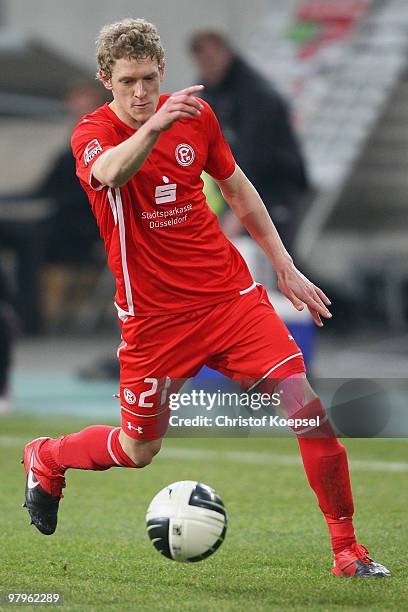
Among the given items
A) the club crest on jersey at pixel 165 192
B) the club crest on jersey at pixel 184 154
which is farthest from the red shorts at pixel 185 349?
the club crest on jersey at pixel 184 154

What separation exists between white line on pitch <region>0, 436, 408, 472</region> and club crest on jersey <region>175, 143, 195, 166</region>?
355 cm

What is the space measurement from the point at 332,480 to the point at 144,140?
1.57m

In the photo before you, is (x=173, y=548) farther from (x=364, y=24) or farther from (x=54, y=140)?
(x=364, y=24)

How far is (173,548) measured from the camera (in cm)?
480

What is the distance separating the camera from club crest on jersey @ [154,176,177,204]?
4.95 metres

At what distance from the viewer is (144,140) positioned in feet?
14.3

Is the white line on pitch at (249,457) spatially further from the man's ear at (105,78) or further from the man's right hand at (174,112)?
the man's right hand at (174,112)

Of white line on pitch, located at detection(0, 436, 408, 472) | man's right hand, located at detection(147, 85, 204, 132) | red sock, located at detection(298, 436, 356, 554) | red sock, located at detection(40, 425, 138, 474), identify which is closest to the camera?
man's right hand, located at detection(147, 85, 204, 132)

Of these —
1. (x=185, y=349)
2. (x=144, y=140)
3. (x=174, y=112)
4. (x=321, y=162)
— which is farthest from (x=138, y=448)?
(x=321, y=162)

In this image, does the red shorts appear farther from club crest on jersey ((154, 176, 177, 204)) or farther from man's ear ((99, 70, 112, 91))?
man's ear ((99, 70, 112, 91))

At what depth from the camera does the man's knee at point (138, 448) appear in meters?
5.23

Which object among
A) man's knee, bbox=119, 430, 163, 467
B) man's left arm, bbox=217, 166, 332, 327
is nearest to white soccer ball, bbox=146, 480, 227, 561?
man's knee, bbox=119, 430, 163, 467

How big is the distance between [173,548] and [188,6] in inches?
826


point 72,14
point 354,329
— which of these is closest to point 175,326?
point 354,329
